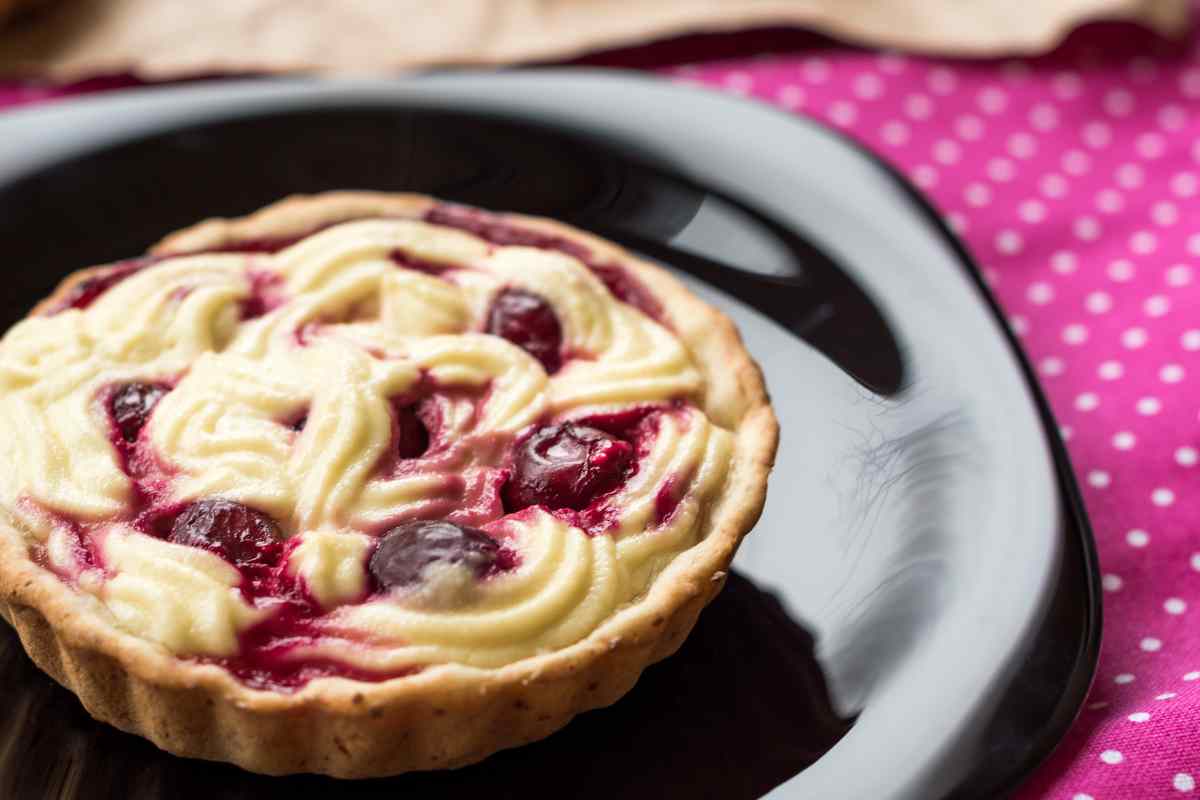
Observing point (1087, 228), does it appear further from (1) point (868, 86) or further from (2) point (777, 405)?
(2) point (777, 405)

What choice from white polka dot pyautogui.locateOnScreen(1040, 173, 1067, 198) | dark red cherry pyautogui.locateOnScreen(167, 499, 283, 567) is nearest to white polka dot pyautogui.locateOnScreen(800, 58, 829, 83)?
white polka dot pyautogui.locateOnScreen(1040, 173, 1067, 198)

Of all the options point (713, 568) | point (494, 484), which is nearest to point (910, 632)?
point (713, 568)

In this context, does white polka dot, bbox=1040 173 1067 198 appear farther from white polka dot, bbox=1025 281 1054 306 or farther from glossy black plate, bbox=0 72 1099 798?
glossy black plate, bbox=0 72 1099 798

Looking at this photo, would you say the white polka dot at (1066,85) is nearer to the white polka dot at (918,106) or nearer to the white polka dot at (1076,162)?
the white polka dot at (1076,162)

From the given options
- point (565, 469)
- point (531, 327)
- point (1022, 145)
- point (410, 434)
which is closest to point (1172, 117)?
point (1022, 145)

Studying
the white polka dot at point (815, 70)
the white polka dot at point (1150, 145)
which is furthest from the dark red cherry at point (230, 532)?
the white polka dot at point (1150, 145)

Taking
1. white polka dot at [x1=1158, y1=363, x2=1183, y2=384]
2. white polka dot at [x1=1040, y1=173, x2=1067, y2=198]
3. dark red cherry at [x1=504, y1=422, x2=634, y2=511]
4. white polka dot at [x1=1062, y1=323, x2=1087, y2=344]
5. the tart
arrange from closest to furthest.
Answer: the tart → dark red cherry at [x1=504, y1=422, x2=634, y2=511] → white polka dot at [x1=1158, y1=363, x2=1183, y2=384] → white polka dot at [x1=1062, y1=323, x2=1087, y2=344] → white polka dot at [x1=1040, y1=173, x2=1067, y2=198]
